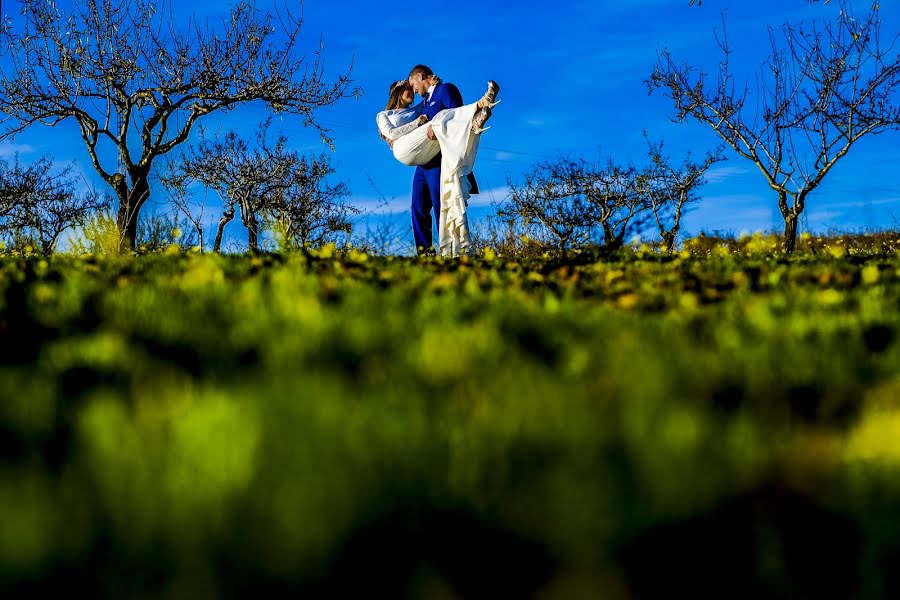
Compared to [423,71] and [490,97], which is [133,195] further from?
[490,97]

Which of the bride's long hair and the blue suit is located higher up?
the bride's long hair

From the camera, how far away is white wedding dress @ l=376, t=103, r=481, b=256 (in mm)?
8062

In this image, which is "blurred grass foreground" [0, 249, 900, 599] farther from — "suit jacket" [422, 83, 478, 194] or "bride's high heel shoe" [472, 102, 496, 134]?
"suit jacket" [422, 83, 478, 194]

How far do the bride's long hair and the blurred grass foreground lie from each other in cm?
782

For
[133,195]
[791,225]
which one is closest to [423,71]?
[133,195]

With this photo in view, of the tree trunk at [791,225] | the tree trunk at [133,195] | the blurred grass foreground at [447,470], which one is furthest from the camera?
the tree trunk at [791,225]

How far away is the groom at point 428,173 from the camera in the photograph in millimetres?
8539

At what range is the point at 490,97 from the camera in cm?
784

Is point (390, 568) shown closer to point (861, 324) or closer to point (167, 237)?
point (861, 324)

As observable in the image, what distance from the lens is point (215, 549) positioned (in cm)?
77

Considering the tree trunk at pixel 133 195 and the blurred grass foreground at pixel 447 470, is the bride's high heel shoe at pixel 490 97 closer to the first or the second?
the blurred grass foreground at pixel 447 470

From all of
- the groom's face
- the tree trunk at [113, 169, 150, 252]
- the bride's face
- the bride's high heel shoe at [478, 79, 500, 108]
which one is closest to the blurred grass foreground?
the bride's high heel shoe at [478, 79, 500, 108]

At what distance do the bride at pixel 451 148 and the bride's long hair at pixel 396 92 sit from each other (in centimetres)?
46

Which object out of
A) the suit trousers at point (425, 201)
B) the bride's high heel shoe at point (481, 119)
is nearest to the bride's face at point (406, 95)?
the suit trousers at point (425, 201)
